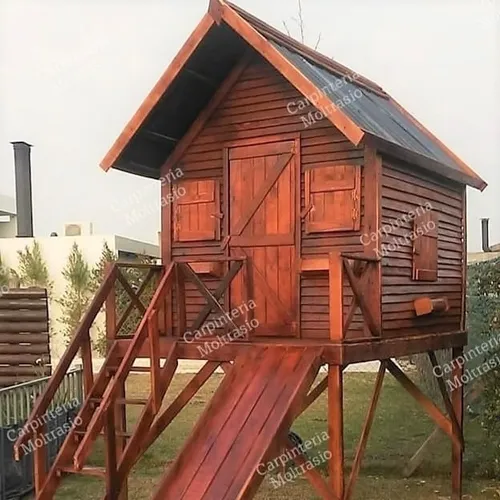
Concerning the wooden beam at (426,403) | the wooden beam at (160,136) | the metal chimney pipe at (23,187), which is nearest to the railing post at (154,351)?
the wooden beam at (160,136)

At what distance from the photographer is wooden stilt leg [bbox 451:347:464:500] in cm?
988

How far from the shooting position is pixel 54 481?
22.7ft

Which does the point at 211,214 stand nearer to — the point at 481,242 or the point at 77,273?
the point at 77,273

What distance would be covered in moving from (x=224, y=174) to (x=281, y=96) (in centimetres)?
115

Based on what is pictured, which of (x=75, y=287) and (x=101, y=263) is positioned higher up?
(x=101, y=263)

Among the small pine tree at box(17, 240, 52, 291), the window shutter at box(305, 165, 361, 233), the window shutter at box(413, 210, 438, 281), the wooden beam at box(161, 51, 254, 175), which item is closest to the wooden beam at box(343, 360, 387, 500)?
the window shutter at box(413, 210, 438, 281)

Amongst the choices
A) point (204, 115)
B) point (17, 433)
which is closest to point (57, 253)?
point (17, 433)

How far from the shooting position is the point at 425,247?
9.12m

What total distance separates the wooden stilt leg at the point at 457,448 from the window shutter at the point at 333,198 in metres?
3.47

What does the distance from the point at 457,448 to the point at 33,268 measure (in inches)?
764

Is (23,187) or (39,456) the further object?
(23,187)

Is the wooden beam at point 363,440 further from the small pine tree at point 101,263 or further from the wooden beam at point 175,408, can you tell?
the small pine tree at point 101,263

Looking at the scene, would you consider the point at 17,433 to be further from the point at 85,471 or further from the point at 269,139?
the point at 269,139

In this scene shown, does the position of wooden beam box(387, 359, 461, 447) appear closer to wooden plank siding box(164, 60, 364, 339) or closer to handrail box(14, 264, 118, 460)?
wooden plank siding box(164, 60, 364, 339)
